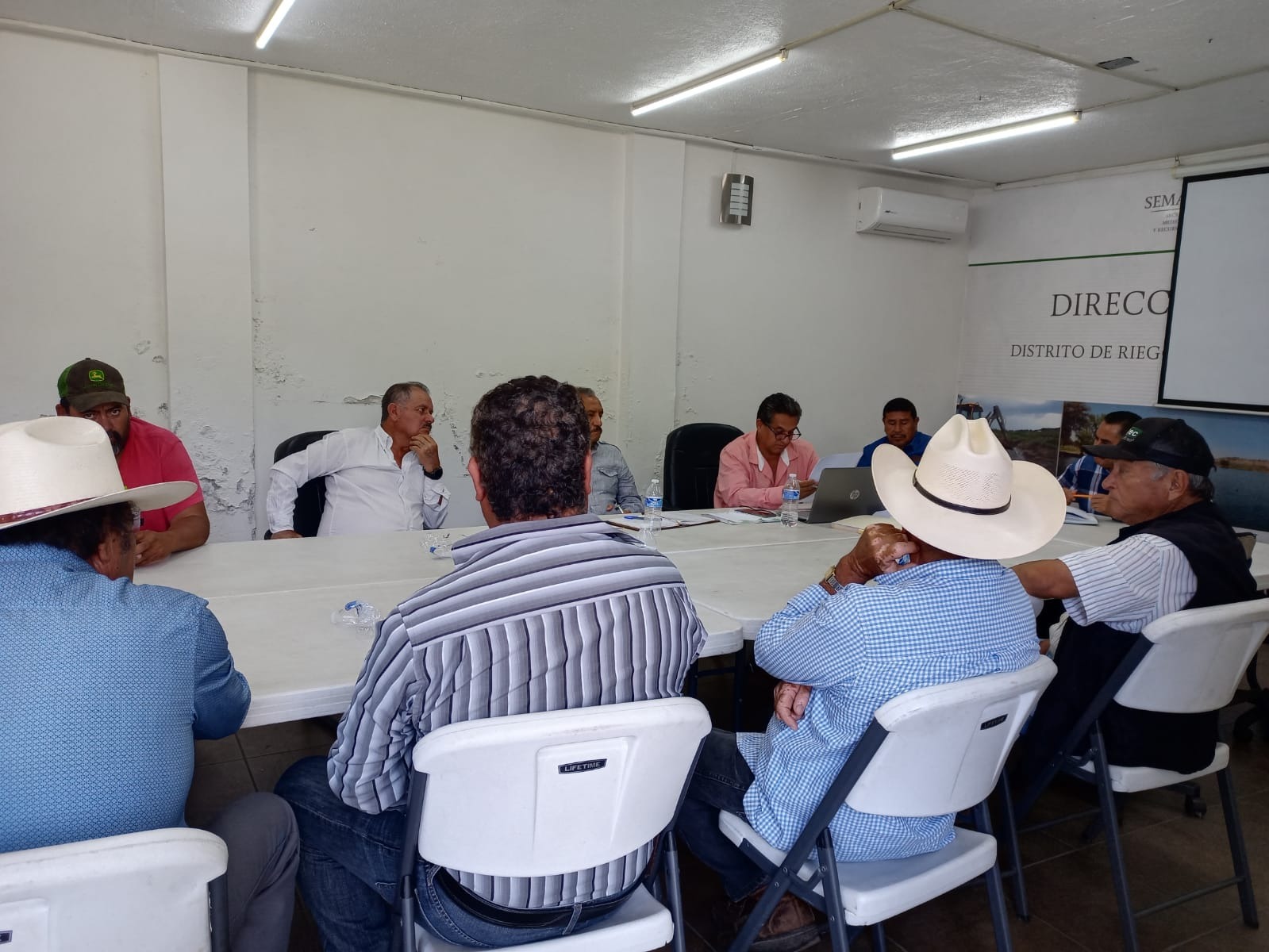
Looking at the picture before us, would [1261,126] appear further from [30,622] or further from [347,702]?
[30,622]

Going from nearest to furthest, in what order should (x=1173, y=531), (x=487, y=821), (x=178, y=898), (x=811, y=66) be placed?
(x=178, y=898)
(x=487, y=821)
(x=1173, y=531)
(x=811, y=66)

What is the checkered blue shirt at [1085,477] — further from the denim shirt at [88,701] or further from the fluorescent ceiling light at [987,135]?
the denim shirt at [88,701]

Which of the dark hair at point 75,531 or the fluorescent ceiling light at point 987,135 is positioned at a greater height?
the fluorescent ceiling light at point 987,135

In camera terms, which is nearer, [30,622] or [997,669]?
[30,622]

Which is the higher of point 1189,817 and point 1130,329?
point 1130,329

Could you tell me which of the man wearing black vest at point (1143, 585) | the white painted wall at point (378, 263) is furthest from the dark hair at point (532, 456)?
the white painted wall at point (378, 263)

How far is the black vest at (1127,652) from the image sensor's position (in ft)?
7.42

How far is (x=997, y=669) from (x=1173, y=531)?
97 centimetres

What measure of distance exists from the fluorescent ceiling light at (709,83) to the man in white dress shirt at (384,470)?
7.12 feet

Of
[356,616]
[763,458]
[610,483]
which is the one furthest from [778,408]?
[356,616]

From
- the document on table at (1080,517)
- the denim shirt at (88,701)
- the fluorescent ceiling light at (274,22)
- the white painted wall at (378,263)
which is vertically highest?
the fluorescent ceiling light at (274,22)

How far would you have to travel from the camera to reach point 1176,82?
4.32 m

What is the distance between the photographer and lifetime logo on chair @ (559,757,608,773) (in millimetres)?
1308

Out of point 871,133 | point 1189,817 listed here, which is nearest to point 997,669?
point 1189,817
